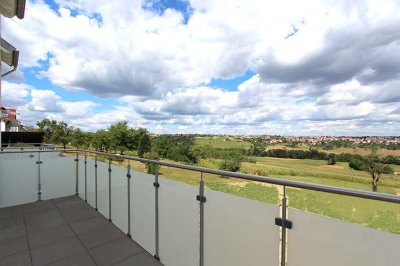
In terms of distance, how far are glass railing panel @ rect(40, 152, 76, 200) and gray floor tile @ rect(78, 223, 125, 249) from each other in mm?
2535

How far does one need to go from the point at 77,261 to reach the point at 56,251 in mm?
435

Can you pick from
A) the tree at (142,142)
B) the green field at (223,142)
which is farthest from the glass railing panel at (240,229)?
the green field at (223,142)

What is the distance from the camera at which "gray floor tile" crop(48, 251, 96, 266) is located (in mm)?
2744

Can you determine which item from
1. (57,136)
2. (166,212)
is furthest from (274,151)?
(166,212)

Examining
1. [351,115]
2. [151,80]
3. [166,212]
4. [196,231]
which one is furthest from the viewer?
[351,115]

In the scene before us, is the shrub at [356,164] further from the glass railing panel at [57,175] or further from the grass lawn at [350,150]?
the glass railing panel at [57,175]

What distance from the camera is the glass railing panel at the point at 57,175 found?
222 inches

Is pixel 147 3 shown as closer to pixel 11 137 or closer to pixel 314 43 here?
pixel 314 43

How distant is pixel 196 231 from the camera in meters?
2.36

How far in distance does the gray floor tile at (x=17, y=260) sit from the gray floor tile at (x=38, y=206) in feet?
6.35

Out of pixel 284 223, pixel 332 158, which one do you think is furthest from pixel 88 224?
pixel 332 158

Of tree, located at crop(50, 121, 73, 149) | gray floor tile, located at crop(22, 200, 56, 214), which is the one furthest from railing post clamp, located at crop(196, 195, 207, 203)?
tree, located at crop(50, 121, 73, 149)

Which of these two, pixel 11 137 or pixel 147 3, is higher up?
pixel 147 3

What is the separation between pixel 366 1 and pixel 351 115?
21269mm
